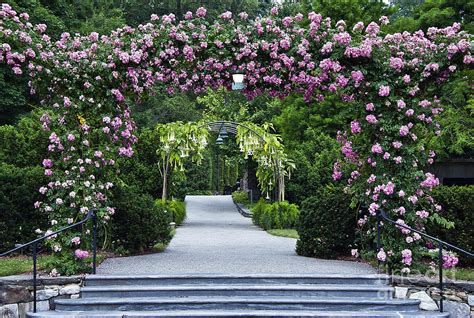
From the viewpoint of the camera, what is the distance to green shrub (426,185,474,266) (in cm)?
862

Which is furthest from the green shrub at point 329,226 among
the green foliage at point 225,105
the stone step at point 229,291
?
the green foliage at point 225,105

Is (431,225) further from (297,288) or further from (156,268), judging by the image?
(156,268)

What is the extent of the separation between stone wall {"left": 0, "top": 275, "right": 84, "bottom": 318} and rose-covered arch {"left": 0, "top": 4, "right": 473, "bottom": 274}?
870 mm

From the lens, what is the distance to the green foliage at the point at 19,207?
9.73 meters

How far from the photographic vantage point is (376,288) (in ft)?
24.1

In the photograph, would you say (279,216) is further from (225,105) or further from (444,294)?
(225,105)

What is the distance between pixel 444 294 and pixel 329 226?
2.83 metres

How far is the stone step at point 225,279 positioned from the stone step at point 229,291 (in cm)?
22

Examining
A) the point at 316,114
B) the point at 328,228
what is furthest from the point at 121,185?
the point at 316,114

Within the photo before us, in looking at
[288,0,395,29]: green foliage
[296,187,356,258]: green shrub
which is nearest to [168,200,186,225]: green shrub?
[296,187,356,258]: green shrub

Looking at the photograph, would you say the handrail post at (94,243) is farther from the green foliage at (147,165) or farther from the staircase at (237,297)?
the green foliage at (147,165)

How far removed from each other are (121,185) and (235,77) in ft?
9.54

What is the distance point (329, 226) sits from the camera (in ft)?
32.2

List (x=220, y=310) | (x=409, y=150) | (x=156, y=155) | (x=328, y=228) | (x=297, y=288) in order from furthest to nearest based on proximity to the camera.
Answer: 1. (x=156, y=155)
2. (x=328, y=228)
3. (x=409, y=150)
4. (x=297, y=288)
5. (x=220, y=310)
